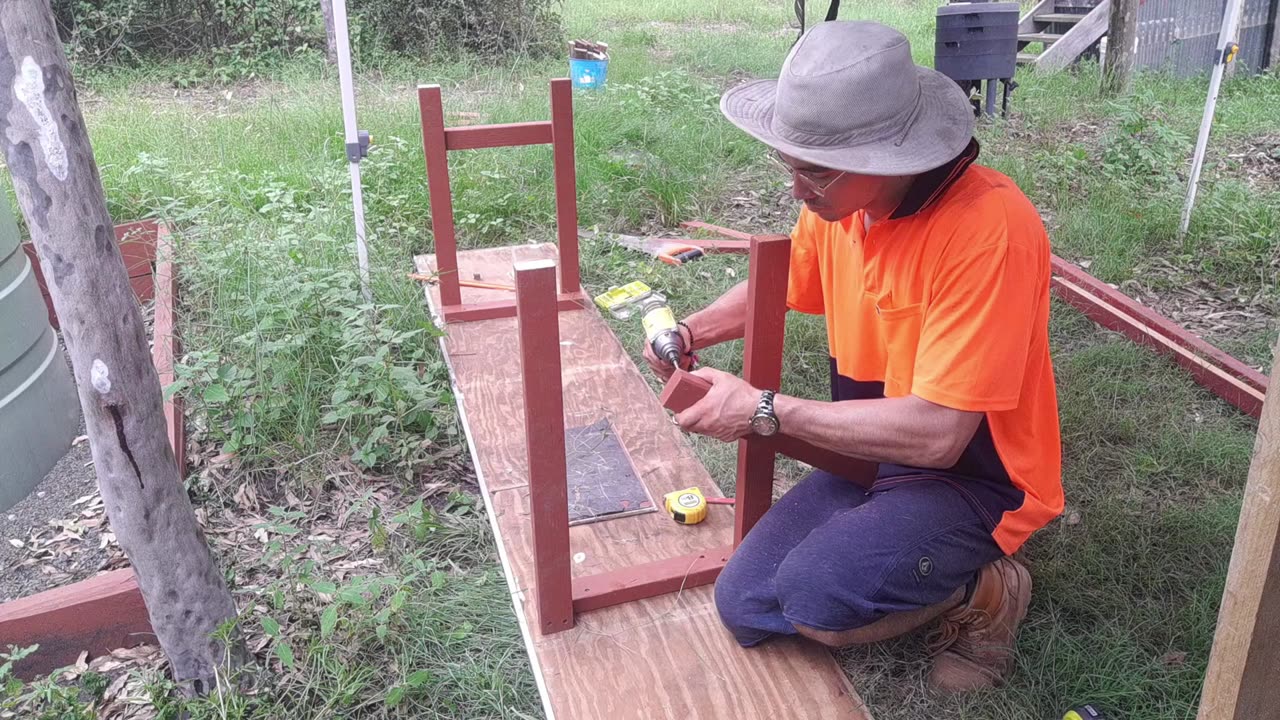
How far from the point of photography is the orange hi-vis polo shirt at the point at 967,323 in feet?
6.21

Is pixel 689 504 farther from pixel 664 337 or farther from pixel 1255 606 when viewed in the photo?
pixel 1255 606

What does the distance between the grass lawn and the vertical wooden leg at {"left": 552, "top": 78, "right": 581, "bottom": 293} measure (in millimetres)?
483

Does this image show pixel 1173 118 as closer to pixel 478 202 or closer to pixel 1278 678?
pixel 478 202

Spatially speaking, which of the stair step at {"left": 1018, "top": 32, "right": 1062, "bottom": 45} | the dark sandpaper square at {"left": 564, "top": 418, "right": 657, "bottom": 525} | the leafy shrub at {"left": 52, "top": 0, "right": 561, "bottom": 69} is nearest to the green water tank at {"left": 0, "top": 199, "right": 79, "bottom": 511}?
the dark sandpaper square at {"left": 564, "top": 418, "right": 657, "bottom": 525}

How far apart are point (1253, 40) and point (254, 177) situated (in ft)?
30.4

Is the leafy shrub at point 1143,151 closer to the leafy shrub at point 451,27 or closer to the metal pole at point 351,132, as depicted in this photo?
the metal pole at point 351,132

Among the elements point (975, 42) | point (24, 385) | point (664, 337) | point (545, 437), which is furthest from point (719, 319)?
point (975, 42)

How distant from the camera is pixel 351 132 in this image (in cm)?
399

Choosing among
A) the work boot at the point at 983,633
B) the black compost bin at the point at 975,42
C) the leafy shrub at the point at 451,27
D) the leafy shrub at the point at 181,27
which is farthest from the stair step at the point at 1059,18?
the work boot at the point at 983,633

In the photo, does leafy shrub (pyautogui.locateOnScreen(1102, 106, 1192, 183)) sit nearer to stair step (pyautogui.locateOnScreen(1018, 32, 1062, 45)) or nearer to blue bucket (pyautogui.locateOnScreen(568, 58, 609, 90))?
stair step (pyautogui.locateOnScreen(1018, 32, 1062, 45))

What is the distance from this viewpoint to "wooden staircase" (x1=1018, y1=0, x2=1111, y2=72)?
8.93m

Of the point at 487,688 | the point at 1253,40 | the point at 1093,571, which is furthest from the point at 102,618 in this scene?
the point at 1253,40

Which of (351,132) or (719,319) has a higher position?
(351,132)

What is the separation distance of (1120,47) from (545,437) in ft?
24.1
